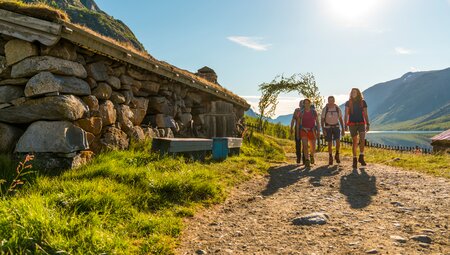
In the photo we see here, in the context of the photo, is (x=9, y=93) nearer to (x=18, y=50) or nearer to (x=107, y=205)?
(x=18, y=50)

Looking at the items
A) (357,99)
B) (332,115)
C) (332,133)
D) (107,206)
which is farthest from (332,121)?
(107,206)

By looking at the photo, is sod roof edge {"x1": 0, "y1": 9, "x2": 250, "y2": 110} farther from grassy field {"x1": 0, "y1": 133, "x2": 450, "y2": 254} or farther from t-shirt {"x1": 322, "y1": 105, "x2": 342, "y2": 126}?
t-shirt {"x1": 322, "y1": 105, "x2": 342, "y2": 126}

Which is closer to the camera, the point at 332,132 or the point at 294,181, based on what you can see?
the point at 294,181

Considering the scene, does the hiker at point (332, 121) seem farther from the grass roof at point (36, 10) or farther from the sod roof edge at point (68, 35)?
the grass roof at point (36, 10)

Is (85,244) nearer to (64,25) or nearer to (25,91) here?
(25,91)

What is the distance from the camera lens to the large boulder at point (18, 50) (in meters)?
5.58

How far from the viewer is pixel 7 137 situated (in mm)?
5449

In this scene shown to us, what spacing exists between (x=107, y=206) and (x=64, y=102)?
2.53 m

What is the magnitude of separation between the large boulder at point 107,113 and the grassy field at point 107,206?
0.76m

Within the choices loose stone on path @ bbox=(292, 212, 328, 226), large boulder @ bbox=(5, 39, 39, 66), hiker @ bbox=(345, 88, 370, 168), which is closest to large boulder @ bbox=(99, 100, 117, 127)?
large boulder @ bbox=(5, 39, 39, 66)

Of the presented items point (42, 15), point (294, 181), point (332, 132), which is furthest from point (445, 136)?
point (42, 15)

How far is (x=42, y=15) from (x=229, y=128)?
8.99 metres

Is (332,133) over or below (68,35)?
below

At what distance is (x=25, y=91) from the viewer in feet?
18.0
